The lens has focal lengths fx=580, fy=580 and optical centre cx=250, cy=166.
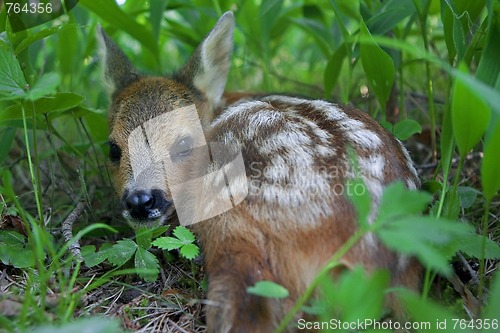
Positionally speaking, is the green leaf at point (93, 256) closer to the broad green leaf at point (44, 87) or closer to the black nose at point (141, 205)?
the black nose at point (141, 205)

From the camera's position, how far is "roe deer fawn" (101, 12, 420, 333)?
8.46 ft

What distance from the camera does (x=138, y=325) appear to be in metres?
2.79

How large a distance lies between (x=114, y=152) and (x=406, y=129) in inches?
77.6

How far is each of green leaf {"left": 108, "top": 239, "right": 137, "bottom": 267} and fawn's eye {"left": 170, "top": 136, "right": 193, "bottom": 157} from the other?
870 millimetres

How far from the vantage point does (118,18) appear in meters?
4.34

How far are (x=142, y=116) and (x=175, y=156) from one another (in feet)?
1.23

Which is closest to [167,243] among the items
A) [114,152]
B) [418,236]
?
[114,152]

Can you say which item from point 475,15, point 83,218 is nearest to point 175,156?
point 83,218

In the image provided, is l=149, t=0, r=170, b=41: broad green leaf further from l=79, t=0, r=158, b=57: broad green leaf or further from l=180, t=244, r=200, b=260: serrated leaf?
l=180, t=244, r=200, b=260: serrated leaf

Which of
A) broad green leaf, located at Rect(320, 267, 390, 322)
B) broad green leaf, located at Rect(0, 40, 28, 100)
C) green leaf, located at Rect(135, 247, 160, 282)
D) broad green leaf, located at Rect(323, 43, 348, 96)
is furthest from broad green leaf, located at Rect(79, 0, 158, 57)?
broad green leaf, located at Rect(320, 267, 390, 322)

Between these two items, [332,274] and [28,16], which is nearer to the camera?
[332,274]

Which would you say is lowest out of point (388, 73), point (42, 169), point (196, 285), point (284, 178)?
point (196, 285)

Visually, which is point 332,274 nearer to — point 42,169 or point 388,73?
point 388,73

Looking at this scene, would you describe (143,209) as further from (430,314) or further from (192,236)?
(430,314)
